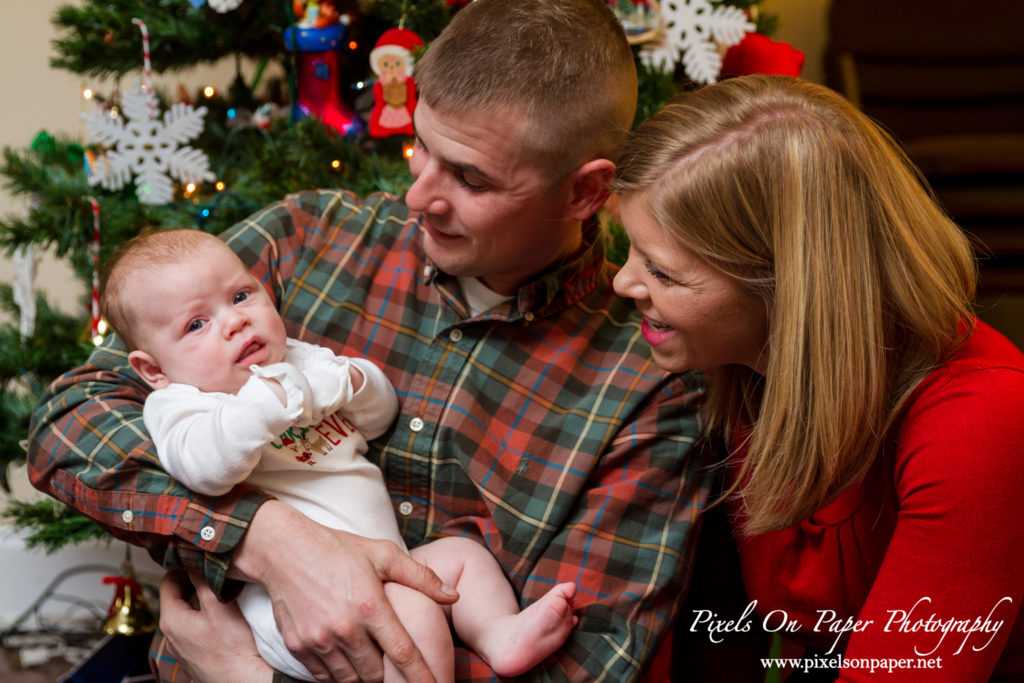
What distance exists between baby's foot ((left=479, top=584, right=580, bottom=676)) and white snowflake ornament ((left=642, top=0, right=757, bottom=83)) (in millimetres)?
1005

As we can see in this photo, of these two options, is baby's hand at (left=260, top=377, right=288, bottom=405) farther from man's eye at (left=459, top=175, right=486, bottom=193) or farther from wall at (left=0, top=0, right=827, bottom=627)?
wall at (left=0, top=0, right=827, bottom=627)

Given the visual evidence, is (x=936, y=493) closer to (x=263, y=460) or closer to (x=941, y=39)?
(x=263, y=460)

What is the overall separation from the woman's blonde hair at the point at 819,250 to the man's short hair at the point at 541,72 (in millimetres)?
205

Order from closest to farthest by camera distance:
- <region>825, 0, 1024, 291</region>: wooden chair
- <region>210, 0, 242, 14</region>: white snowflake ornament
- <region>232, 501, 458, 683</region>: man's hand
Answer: <region>232, 501, 458, 683</region>: man's hand < <region>210, 0, 242, 14</region>: white snowflake ornament < <region>825, 0, 1024, 291</region>: wooden chair

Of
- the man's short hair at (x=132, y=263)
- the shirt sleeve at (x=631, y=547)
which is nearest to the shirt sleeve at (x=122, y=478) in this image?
the man's short hair at (x=132, y=263)

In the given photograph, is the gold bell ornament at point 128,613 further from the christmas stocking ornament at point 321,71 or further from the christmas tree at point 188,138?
the christmas stocking ornament at point 321,71

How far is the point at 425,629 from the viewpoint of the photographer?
1117 mm

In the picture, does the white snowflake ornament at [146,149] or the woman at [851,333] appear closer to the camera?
the woman at [851,333]

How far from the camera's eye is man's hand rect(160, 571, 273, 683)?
1.19m

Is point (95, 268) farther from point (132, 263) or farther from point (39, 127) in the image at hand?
point (39, 127)

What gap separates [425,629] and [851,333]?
0.66 metres

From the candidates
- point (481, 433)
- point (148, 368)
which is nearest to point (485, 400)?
point (481, 433)

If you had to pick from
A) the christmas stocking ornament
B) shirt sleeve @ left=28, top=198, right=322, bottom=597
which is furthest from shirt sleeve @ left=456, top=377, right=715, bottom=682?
the christmas stocking ornament

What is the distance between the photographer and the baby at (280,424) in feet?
3.68
